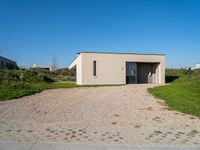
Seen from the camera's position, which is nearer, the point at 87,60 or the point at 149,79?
the point at 87,60

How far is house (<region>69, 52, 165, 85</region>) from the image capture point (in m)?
28.0

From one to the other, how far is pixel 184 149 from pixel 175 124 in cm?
302

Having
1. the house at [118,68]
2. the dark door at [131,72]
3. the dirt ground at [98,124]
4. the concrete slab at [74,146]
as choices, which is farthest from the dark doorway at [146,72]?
the concrete slab at [74,146]

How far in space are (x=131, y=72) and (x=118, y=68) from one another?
2.54m

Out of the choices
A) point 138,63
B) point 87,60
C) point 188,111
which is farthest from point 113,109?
point 138,63

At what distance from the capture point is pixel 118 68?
2922 cm

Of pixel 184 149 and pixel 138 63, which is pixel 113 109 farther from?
pixel 138 63

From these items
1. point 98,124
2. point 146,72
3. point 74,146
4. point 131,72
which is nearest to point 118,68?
point 131,72

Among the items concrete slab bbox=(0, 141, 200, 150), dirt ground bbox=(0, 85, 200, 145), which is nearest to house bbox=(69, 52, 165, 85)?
dirt ground bbox=(0, 85, 200, 145)

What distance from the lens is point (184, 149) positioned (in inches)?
219

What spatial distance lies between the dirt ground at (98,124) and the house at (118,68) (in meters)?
15.6

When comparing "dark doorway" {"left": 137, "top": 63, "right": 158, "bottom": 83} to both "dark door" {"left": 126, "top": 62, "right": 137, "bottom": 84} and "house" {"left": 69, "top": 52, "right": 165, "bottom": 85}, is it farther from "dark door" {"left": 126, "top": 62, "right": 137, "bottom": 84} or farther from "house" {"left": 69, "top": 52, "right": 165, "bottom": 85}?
"dark door" {"left": 126, "top": 62, "right": 137, "bottom": 84}

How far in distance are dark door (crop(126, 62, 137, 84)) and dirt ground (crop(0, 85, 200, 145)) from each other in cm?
1825

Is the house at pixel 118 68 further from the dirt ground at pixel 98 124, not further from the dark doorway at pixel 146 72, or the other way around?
the dirt ground at pixel 98 124
